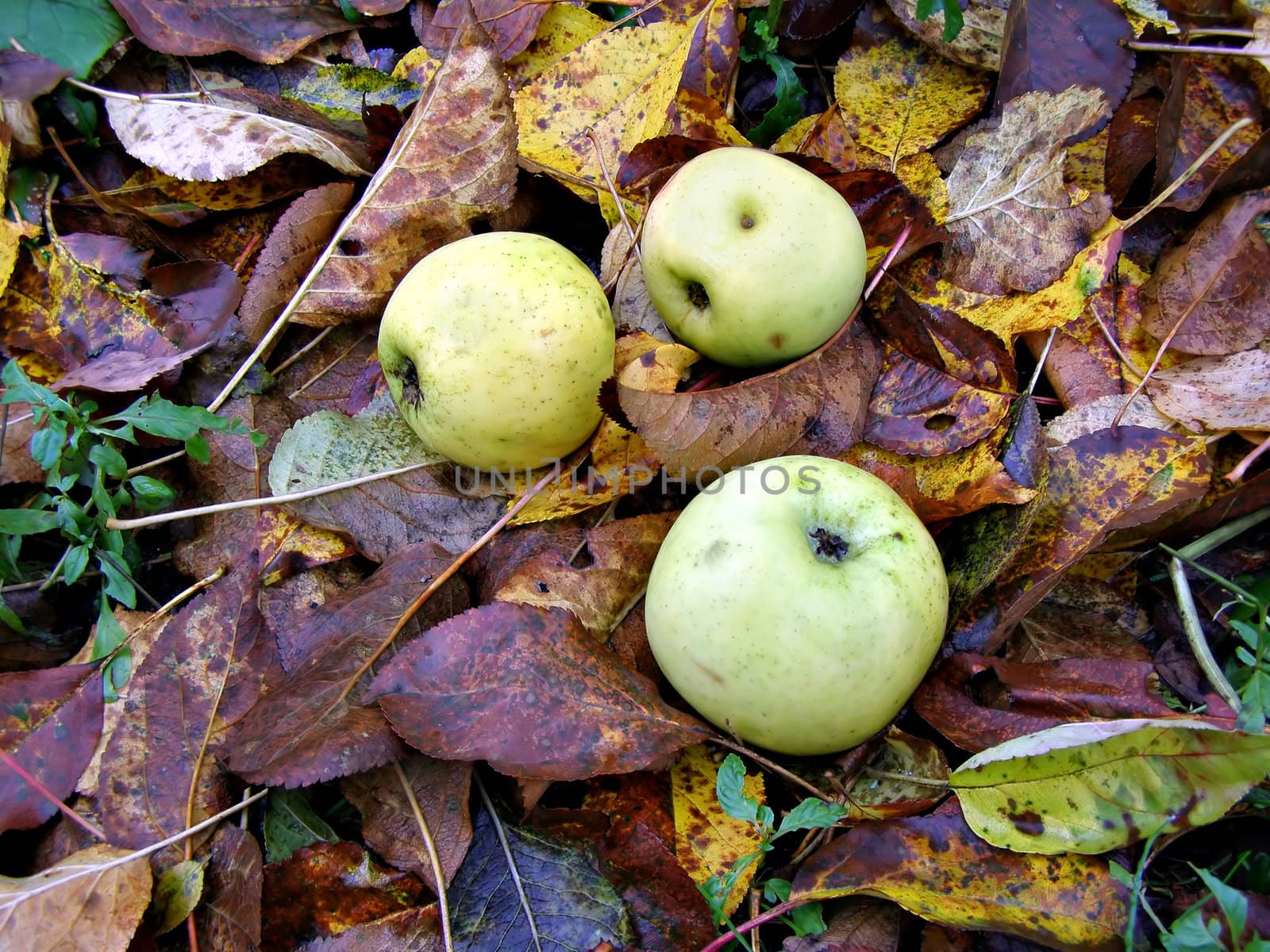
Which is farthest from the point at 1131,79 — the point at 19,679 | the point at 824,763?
the point at 19,679

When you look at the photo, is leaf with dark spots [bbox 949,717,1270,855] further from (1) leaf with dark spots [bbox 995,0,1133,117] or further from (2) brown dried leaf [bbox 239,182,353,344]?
(2) brown dried leaf [bbox 239,182,353,344]

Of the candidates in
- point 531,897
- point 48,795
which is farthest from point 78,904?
point 531,897

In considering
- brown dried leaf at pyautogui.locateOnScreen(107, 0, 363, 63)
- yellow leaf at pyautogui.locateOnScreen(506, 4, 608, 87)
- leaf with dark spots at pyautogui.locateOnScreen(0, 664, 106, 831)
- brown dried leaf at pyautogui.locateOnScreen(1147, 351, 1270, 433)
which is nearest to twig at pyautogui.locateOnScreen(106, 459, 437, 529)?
leaf with dark spots at pyautogui.locateOnScreen(0, 664, 106, 831)

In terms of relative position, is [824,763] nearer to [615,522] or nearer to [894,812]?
[894,812]

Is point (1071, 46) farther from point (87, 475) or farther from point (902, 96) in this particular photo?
point (87, 475)

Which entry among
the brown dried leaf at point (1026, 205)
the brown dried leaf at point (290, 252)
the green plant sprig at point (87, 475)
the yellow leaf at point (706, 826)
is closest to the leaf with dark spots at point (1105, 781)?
the yellow leaf at point (706, 826)

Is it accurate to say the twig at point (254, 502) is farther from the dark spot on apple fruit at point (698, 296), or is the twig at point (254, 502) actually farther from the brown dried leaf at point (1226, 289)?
the brown dried leaf at point (1226, 289)
